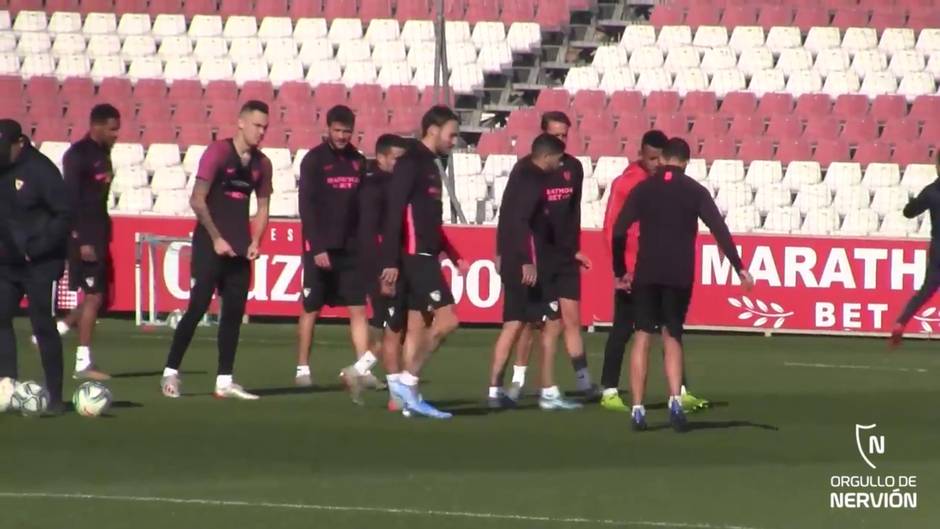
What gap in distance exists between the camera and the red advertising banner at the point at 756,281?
22.4 m

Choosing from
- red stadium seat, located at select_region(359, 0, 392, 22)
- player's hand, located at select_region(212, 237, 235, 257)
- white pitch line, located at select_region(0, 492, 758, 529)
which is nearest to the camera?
white pitch line, located at select_region(0, 492, 758, 529)

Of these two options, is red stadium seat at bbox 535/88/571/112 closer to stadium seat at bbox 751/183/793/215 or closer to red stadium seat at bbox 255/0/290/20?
stadium seat at bbox 751/183/793/215

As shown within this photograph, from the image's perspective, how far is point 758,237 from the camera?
2277 cm

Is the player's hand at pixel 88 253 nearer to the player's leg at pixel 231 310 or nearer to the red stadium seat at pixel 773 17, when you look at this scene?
the player's leg at pixel 231 310

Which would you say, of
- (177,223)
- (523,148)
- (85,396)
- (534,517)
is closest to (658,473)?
(534,517)

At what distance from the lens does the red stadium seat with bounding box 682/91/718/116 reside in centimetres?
2727

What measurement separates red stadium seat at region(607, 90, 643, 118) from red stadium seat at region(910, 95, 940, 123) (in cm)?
393

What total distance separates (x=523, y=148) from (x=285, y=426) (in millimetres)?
15359

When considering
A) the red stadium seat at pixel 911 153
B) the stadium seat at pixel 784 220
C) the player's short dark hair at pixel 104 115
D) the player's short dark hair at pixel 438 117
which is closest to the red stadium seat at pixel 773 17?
the red stadium seat at pixel 911 153

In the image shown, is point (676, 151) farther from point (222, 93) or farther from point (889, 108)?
point (222, 93)

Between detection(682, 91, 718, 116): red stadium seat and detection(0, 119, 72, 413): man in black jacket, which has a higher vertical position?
detection(682, 91, 718, 116): red stadium seat

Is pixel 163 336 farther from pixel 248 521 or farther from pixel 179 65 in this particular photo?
pixel 248 521

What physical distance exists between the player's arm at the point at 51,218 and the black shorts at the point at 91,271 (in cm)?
294

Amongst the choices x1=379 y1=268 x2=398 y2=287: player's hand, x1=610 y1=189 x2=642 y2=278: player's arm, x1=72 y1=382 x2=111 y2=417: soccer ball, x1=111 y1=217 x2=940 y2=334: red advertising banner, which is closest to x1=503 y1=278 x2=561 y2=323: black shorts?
x1=610 y1=189 x2=642 y2=278: player's arm
